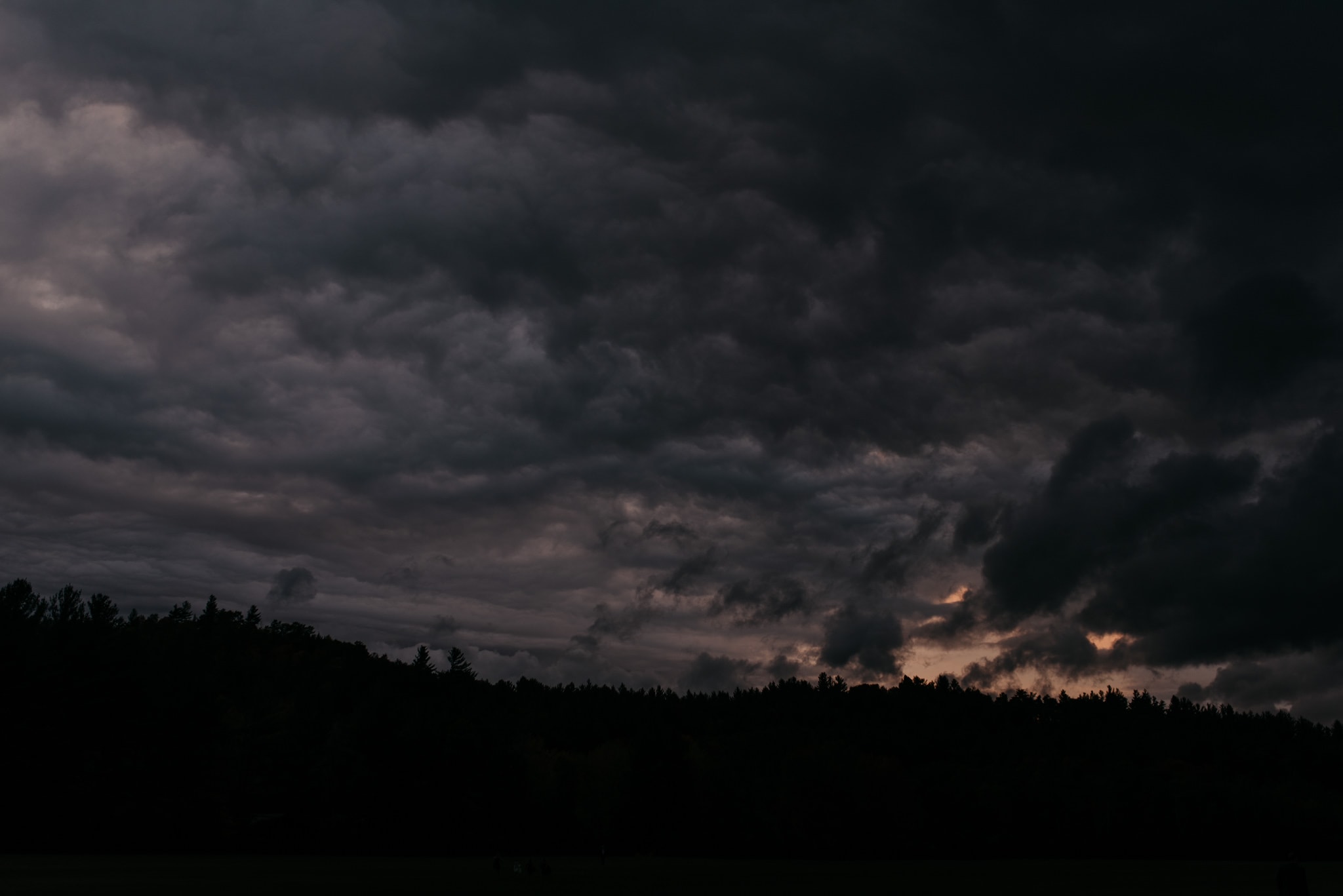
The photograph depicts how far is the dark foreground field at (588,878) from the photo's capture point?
62219mm

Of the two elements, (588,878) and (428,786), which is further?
(428,786)

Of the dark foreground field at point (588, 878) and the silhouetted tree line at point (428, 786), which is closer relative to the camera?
the dark foreground field at point (588, 878)

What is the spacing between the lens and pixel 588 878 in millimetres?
84250

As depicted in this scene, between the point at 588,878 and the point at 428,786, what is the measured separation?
53108 mm

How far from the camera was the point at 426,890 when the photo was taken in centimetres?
6259

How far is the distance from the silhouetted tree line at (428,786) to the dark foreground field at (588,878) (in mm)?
11435

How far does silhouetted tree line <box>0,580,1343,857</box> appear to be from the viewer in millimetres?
99500

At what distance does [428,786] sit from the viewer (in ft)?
430

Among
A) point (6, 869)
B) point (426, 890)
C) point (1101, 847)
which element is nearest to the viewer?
point (426, 890)

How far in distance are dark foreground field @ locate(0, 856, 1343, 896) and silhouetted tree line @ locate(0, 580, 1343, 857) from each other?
11435 millimetres

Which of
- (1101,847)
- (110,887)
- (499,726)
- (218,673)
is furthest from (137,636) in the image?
(1101,847)

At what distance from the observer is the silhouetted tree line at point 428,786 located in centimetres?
9950

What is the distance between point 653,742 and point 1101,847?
267 feet

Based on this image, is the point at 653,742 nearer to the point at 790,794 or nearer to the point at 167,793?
the point at 790,794
